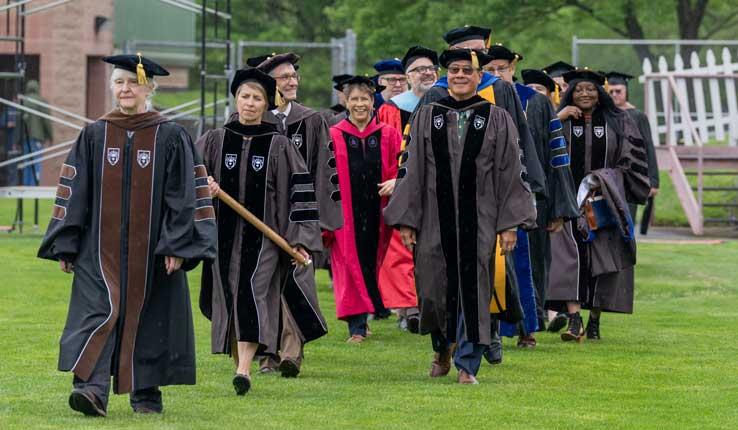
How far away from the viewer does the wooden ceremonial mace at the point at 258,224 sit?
9898 mm

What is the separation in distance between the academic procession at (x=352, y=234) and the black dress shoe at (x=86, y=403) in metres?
0.01

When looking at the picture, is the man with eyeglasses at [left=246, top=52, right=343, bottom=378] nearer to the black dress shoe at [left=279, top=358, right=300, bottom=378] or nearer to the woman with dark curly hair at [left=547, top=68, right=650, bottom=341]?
the black dress shoe at [left=279, top=358, right=300, bottom=378]

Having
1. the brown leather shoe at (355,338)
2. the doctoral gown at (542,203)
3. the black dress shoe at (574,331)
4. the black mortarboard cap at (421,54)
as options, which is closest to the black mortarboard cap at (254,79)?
the doctoral gown at (542,203)

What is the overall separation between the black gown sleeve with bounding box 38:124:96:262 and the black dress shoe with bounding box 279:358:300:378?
2080mm

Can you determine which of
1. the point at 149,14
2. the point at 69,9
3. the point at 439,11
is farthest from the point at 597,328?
the point at 439,11

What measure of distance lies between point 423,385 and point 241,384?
3.74 feet

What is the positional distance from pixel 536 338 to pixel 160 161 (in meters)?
5.04

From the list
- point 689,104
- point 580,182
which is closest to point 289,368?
point 580,182

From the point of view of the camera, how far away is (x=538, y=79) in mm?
13203

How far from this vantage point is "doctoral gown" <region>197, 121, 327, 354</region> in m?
10.0

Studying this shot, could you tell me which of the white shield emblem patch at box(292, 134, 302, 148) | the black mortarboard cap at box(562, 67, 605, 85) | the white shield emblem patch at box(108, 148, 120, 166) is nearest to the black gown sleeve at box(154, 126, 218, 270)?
the white shield emblem patch at box(108, 148, 120, 166)

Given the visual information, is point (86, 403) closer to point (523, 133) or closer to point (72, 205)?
point (72, 205)

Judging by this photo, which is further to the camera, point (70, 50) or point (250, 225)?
point (70, 50)

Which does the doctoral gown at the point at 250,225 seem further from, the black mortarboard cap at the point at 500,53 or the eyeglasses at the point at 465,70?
the black mortarboard cap at the point at 500,53
